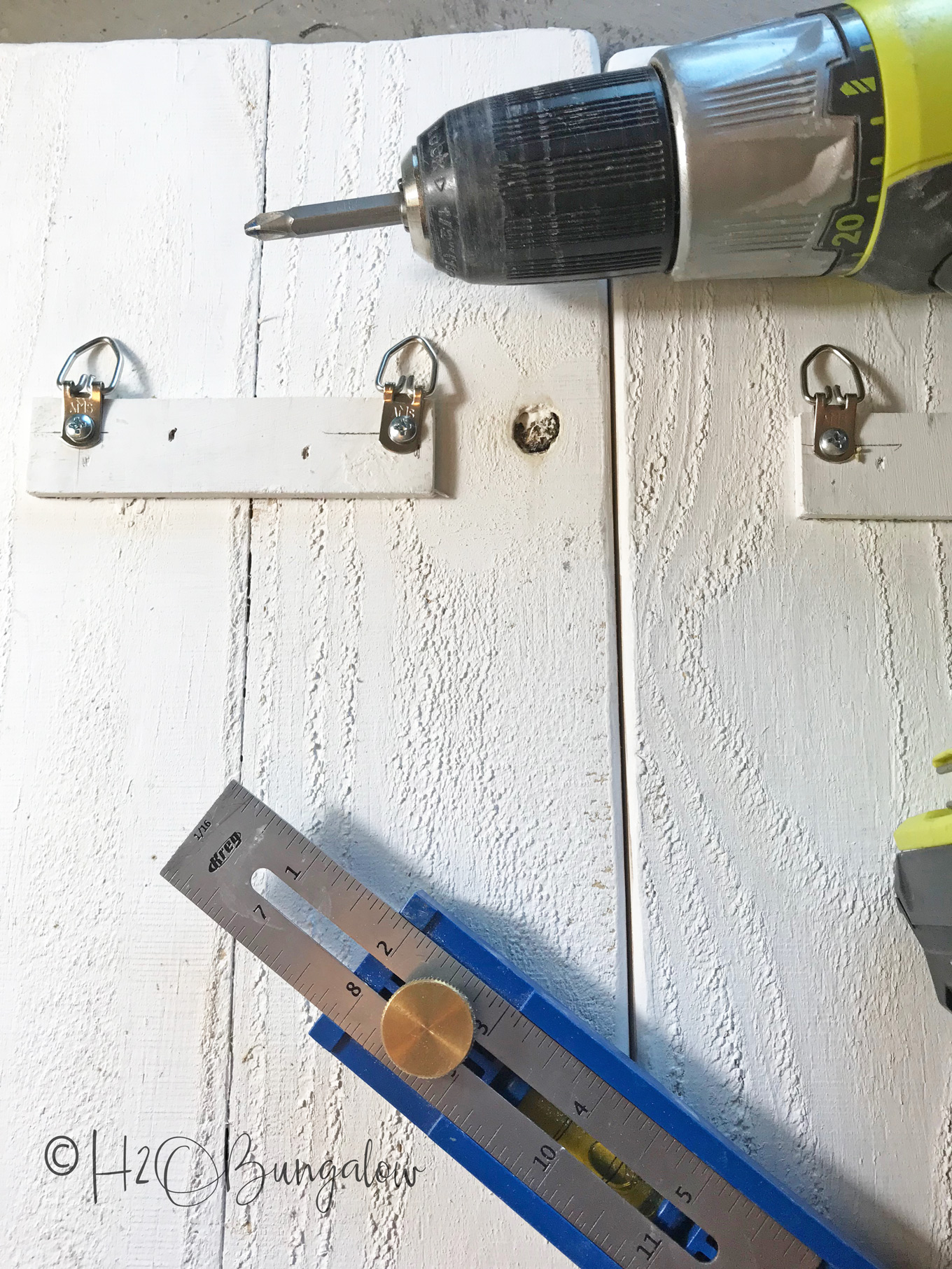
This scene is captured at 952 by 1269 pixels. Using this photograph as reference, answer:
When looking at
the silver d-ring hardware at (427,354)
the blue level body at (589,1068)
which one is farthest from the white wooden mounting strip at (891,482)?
the blue level body at (589,1068)

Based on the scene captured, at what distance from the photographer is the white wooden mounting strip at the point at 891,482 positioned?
1.95 ft

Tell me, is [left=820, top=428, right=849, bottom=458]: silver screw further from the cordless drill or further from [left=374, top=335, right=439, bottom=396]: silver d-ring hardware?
[left=374, top=335, right=439, bottom=396]: silver d-ring hardware

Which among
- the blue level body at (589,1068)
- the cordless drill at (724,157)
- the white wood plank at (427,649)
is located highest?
the cordless drill at (724,157)

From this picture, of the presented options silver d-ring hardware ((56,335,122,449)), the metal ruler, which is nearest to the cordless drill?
silver d-ring hardware ((56,335,122,449))

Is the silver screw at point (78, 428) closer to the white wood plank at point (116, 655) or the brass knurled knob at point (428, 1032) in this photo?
the white wood plank at point (116, 655)

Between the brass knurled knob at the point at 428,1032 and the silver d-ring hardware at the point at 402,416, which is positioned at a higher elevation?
the silver d-ring hardware at the point at 402,416

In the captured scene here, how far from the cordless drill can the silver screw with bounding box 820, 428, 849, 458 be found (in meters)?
0.11

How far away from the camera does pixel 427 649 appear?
0.59 m

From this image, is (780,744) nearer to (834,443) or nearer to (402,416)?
(834,443)

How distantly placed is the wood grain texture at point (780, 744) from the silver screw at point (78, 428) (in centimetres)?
39

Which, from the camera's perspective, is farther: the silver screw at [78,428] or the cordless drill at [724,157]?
the silver screw at [78,428]

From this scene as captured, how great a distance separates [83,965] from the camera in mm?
565

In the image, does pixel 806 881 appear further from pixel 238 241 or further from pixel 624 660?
pixel 238 241

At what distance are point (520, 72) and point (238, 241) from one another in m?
0.26
